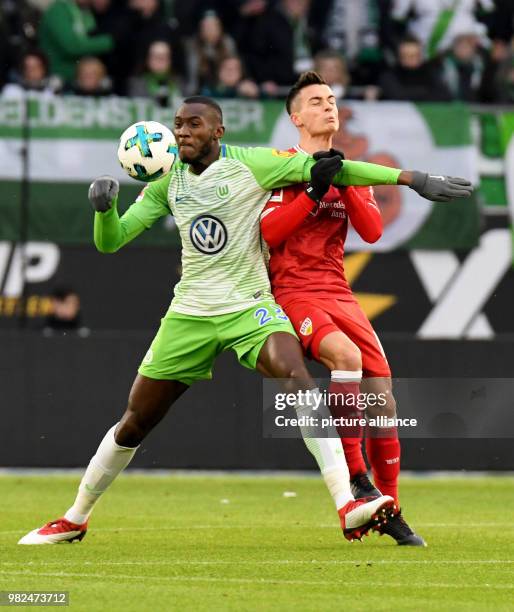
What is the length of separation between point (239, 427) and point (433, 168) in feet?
12.4

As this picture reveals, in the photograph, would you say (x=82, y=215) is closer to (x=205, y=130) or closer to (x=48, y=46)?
(x=48, y=46)

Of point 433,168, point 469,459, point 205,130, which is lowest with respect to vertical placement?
point 469,459

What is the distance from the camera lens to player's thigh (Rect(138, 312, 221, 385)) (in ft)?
30.1

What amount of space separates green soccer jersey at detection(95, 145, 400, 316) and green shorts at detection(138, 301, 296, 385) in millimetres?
57

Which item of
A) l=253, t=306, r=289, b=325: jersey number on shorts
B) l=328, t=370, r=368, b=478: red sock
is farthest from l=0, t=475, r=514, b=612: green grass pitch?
l=253, t=306, r=289, b=325: jersey number on shorts

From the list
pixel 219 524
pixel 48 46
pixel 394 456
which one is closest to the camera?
pixel 394 456

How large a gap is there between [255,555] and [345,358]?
3.91 ft

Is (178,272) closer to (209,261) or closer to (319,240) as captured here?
(319,240)

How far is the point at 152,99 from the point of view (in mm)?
17031

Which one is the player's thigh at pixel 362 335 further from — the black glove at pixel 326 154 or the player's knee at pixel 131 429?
the player's knee at pixel 131 429

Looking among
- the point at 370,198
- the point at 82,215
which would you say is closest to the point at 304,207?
the point at 370,198

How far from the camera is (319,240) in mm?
9492
